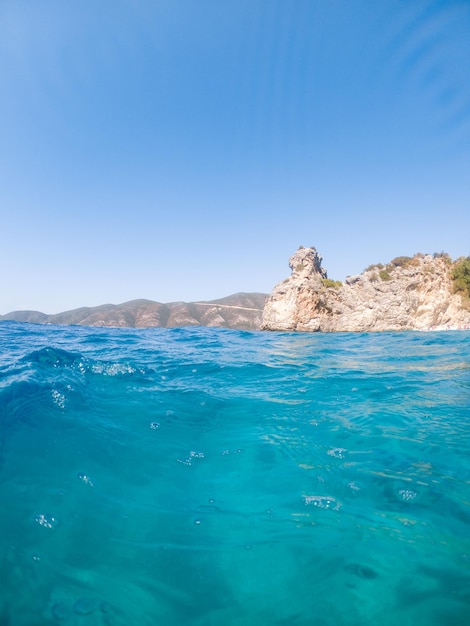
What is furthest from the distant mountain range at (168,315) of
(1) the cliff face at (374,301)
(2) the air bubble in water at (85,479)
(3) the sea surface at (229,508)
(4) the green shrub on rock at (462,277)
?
(2) the air bubble in water at (85,479)

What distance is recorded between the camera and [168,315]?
74.6 metres

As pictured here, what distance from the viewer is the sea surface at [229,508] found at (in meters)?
2.10

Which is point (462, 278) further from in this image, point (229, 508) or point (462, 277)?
point (229, 508)

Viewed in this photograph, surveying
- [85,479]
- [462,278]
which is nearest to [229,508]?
[85,479]

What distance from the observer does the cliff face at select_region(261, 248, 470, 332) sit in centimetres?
3562

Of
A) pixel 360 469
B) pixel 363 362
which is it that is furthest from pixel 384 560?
pixel 363 362

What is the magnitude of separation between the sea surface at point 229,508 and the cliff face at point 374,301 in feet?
107

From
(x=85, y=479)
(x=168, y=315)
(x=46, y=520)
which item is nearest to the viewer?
(x=46, y=520)

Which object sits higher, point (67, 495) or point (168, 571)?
point (67, 495)

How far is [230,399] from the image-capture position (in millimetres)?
6000

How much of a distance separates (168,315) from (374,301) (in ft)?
169

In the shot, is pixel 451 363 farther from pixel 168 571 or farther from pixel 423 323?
pixel 423 323

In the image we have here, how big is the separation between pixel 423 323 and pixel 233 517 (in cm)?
4005

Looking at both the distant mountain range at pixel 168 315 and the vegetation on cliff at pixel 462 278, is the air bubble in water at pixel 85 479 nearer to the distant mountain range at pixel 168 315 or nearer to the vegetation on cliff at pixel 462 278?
the vegetation on cliff at pixel 462 278
